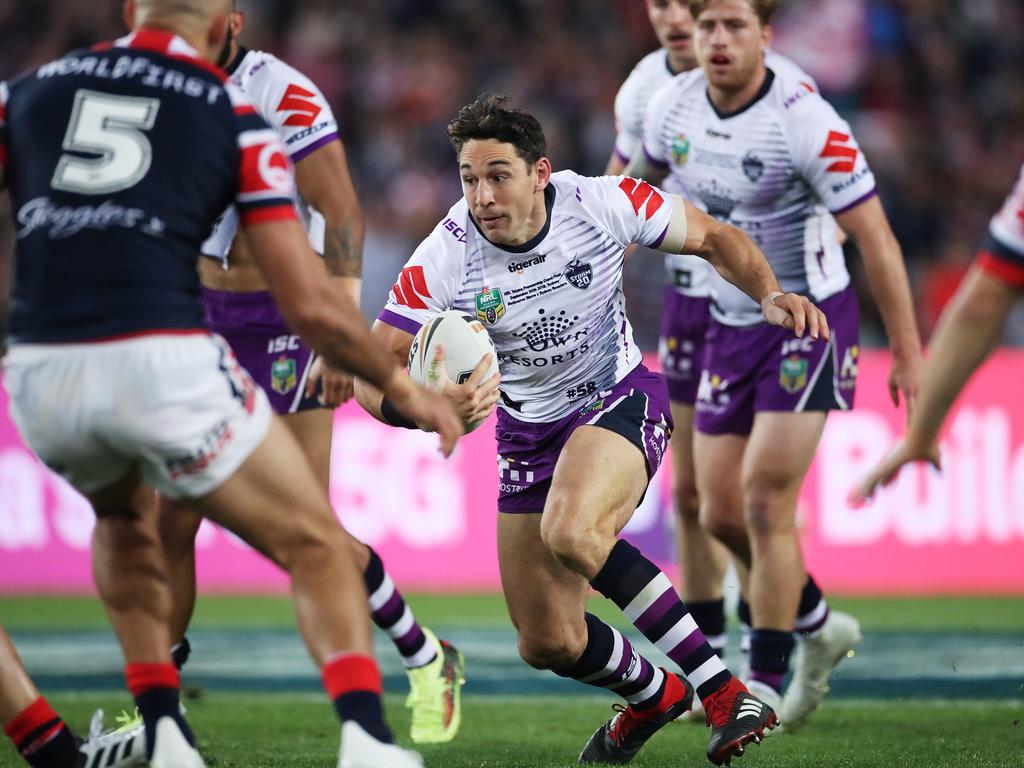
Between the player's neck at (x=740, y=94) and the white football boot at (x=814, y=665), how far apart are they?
7.80 feet

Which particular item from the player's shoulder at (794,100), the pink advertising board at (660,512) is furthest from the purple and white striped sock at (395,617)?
the pink advertising board at (660,512)

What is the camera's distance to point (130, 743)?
490 cm

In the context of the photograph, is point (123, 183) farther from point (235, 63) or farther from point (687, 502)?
point (687, 502)

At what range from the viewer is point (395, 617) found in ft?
19.2

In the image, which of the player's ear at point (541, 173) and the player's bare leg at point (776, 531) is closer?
the player's ear at point (541, 173)

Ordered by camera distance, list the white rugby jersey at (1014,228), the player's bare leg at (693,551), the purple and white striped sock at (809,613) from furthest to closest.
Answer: the player's bare leg at (693,551) → the purple and white striped sock at (809,613) → the white rugby jersey at (1014,228)

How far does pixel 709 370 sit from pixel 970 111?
9.16m

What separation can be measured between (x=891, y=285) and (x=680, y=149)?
116 cm

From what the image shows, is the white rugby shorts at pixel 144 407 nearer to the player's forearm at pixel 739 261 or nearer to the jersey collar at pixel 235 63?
the jersey collar at pixel 235 63

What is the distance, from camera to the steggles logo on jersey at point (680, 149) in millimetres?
6824

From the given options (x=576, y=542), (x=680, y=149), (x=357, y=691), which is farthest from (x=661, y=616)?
(x=680, y=149)

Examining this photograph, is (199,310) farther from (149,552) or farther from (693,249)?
(693,249)

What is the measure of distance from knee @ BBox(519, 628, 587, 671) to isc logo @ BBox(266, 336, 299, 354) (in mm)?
1437

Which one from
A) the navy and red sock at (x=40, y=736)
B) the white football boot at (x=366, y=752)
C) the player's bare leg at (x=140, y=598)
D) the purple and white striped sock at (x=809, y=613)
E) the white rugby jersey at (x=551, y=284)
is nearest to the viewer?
the white football boot at (x=366, y=752)
